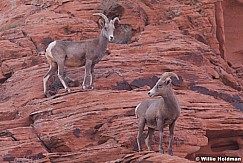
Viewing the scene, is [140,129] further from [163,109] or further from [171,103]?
[171,103]

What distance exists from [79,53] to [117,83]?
1436 millimetres

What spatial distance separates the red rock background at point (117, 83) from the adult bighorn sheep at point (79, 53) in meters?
0.60

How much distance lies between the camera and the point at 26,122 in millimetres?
16922

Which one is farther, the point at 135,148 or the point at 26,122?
the point at 26,122

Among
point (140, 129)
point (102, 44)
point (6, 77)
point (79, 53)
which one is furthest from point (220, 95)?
point (6, 77)

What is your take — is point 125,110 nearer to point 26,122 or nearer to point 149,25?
point 26,122

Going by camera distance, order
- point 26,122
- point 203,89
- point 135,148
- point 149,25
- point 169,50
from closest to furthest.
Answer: point 135,148 < point 26,122 < point 203,89 < point 169,50 < point 149,25

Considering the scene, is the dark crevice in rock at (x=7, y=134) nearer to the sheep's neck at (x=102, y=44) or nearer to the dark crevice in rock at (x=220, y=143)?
the sheep's neck at (x=102, y=44)

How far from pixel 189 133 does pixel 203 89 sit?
9.15 ft

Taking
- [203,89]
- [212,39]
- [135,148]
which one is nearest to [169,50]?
[203,89]

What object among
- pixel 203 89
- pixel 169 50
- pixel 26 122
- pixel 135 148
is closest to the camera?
pixel 135 148

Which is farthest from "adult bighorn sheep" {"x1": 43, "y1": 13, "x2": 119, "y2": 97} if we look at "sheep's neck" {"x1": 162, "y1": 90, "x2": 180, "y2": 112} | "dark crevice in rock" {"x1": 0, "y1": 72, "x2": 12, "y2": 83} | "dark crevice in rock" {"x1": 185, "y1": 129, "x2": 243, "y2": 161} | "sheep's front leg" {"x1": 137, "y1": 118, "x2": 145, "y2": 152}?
"dark crevice in rock" {"x1": 185, "y1": 129, "x2": 243, "y2": 161}

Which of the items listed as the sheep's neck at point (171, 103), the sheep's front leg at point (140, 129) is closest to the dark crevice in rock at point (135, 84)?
the sheep's front leg at point (140, 129)

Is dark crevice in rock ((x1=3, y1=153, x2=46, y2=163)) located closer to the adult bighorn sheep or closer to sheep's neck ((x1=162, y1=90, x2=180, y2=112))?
the adult bighorn sheep
